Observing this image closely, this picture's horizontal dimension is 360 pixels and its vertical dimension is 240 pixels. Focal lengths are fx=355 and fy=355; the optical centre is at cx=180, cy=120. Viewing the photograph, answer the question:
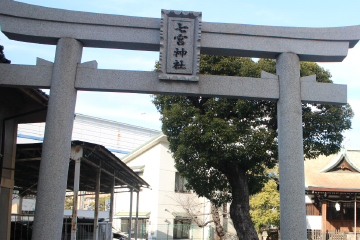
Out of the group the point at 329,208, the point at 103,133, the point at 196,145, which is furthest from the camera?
the point at 103,133

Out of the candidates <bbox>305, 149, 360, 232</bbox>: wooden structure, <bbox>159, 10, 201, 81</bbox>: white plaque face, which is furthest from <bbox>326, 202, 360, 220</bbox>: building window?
<bbox>159, 10, 201, 81</bbox>: white plaque face

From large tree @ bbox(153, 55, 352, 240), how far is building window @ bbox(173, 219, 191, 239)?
1225 centimetres

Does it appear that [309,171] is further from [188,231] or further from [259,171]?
[259,171]

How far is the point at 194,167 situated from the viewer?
13125 mm

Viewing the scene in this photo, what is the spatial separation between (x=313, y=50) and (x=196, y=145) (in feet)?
19.2

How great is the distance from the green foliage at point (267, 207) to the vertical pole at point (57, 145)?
53.8 feet

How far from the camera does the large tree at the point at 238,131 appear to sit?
1201 cm

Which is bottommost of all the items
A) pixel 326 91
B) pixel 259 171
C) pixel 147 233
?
pixel 147 233

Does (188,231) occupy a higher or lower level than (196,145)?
lower

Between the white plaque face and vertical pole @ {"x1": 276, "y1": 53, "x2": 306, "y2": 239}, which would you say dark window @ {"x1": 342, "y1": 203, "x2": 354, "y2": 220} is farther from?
the white plaque face

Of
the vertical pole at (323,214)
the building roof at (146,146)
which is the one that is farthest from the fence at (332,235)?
the building roof at (146,146)

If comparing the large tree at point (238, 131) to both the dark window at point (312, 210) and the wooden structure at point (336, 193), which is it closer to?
the wooden structure at point (336, 193)

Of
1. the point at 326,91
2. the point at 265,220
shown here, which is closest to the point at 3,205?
the point at 326,91

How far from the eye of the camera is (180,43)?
7562 mm
